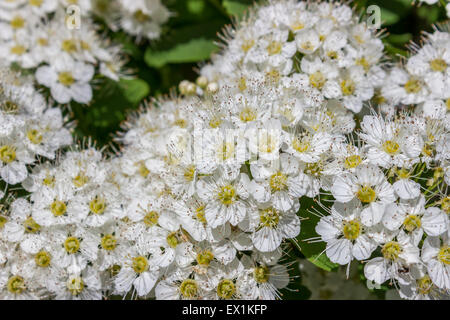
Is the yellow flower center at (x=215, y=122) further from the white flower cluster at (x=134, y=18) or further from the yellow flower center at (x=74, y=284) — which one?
the white flower cluster at (x=134, y=18)

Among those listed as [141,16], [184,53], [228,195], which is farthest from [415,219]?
[141,16]

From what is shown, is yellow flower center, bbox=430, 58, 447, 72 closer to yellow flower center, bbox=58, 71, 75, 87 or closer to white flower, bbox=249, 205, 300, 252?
white flower, bbox=249, 205, 300, 252

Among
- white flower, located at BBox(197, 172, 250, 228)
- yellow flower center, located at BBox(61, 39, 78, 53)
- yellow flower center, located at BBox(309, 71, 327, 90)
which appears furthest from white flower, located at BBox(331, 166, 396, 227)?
yellow flower center, located at BBox(61, 39, 78, 53)

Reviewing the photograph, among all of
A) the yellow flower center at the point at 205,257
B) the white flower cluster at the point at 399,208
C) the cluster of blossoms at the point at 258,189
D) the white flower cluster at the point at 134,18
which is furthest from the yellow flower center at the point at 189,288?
the white flower cluster at the point at 134,18

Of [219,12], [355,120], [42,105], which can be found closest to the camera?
[355,120]

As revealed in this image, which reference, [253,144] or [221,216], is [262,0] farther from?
[221,216]
